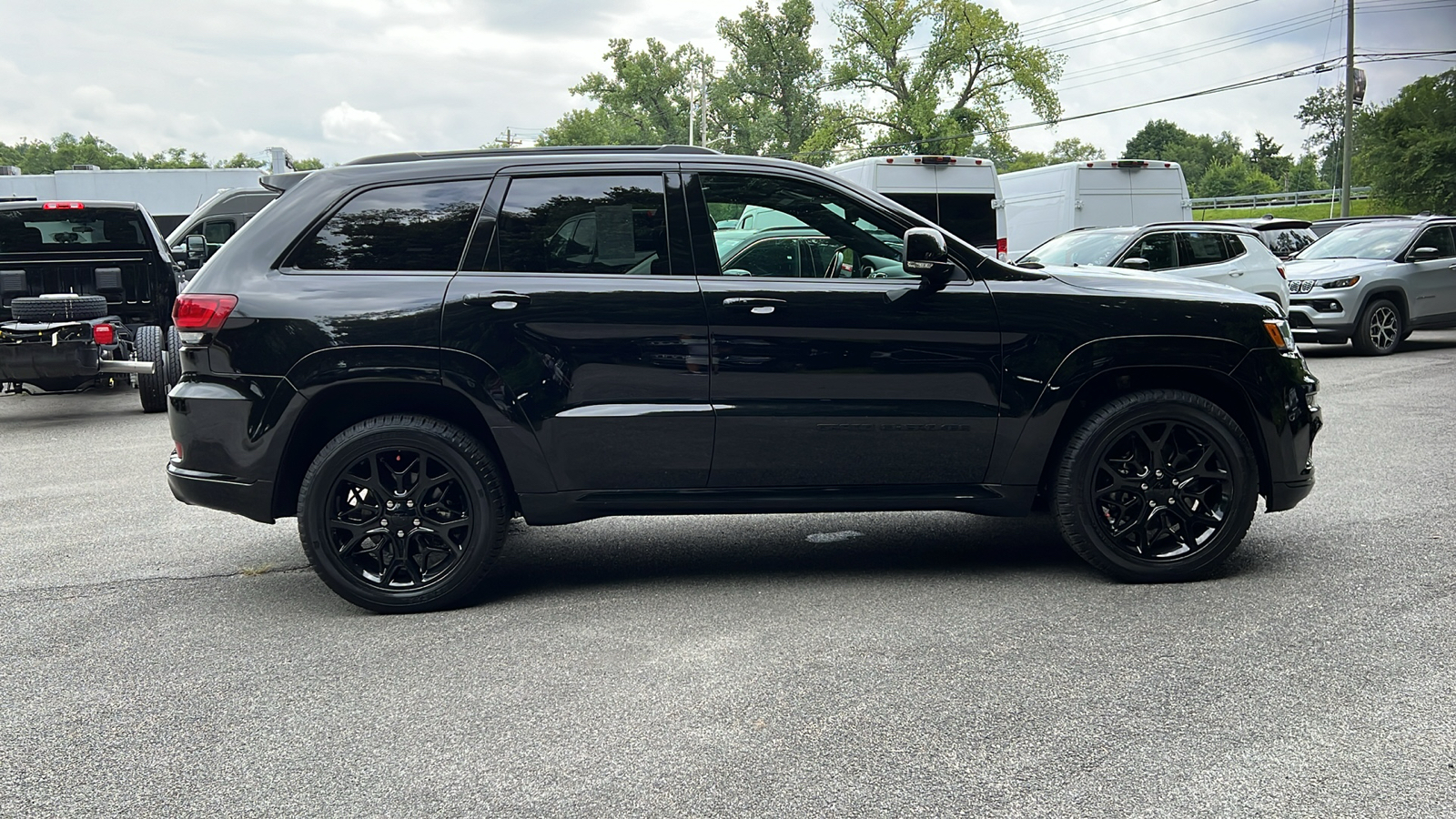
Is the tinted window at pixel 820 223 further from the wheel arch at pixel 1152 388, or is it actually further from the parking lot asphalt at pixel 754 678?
the parking lot asphalt at pixel 754 678

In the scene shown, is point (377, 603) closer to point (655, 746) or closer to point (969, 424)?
point (655, 746)

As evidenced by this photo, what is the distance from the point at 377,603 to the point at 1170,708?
2977mm

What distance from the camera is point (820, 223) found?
192 inches

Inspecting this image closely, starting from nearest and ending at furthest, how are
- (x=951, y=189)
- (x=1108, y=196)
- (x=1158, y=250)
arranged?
1. (x=1158, y=250)
2. (x=951, y=189)
3. (x=1108, y=196)

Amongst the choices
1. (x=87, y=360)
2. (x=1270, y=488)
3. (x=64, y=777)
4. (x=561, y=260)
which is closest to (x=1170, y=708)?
(x=1270, y=488)

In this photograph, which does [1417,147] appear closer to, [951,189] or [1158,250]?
[951,189]

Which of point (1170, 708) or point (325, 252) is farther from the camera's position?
point (325, 252)

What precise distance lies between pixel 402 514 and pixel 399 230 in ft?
3.77

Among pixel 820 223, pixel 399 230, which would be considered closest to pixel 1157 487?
pixel 820 223

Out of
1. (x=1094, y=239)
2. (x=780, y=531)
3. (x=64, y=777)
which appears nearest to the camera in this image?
(x=64, y=777)

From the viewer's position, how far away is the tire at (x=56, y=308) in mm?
10312

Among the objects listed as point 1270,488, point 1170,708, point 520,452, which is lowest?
point 1170,708

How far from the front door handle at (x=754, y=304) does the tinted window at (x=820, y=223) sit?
0.16 meters

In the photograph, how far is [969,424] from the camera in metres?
4.77
